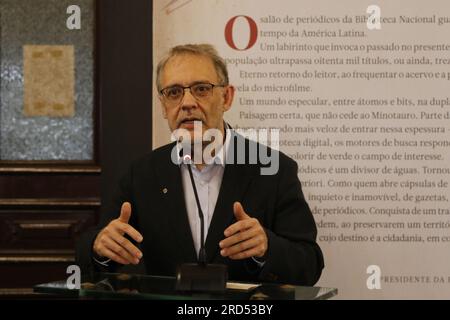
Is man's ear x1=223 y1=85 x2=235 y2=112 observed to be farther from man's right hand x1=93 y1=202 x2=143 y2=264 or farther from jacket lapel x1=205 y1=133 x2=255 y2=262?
man's right hand x1=93 y1=202 x2=143 y2=264

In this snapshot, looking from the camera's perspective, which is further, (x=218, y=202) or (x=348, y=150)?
(x=348, y=150)

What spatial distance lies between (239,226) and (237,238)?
30mm

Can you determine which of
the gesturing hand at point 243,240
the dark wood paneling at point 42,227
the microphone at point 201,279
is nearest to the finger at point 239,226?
the gesturing hand at point 243,240

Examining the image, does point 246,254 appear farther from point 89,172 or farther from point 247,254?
point 89,172

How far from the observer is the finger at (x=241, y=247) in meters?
1.76

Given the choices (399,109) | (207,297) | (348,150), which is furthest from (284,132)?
(207,297)

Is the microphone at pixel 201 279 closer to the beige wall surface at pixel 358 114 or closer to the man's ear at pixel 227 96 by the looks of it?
the man's ear at pixel 227 96

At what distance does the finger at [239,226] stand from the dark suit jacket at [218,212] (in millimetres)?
311

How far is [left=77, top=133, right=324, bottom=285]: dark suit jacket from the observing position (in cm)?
215
